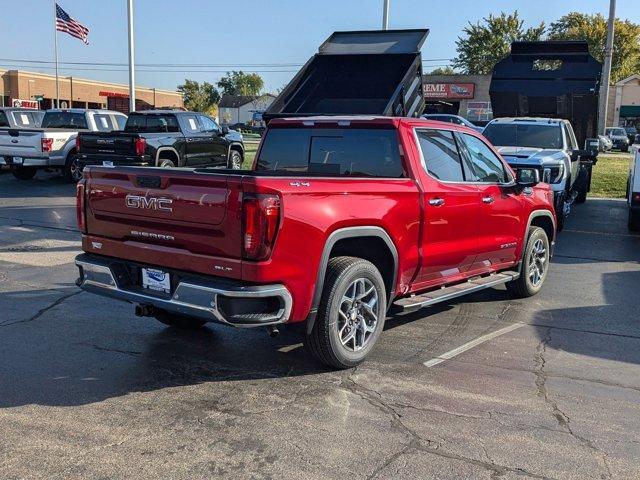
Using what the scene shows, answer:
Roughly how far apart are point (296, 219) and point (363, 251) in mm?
1013

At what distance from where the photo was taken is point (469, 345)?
18.7ft

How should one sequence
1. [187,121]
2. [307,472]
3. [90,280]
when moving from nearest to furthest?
[307,472] < [90,280] < [187,121]

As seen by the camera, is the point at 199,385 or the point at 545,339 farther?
the point at 545,339

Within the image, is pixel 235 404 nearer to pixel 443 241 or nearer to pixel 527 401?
pixel 527 401

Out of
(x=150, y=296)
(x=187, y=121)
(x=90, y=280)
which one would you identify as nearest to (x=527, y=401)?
(x=150, y=296)

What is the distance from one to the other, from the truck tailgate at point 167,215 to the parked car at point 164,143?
28.3 ft

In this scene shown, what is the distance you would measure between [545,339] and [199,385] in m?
3.11

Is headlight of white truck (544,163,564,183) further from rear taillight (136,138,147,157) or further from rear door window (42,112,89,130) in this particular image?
rear door window (42,112,89,130)

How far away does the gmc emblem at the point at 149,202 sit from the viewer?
459cm

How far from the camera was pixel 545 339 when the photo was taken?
19.5ft

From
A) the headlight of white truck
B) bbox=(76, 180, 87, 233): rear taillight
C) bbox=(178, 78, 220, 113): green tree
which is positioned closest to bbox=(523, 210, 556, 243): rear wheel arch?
the headlight of white truck

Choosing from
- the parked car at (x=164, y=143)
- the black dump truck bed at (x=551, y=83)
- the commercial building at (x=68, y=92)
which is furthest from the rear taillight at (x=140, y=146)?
the commercial building at (x=68, y=92)

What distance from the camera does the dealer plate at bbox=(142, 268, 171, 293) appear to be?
4648 millimetres

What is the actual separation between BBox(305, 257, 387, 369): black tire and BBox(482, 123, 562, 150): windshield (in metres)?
8.67
